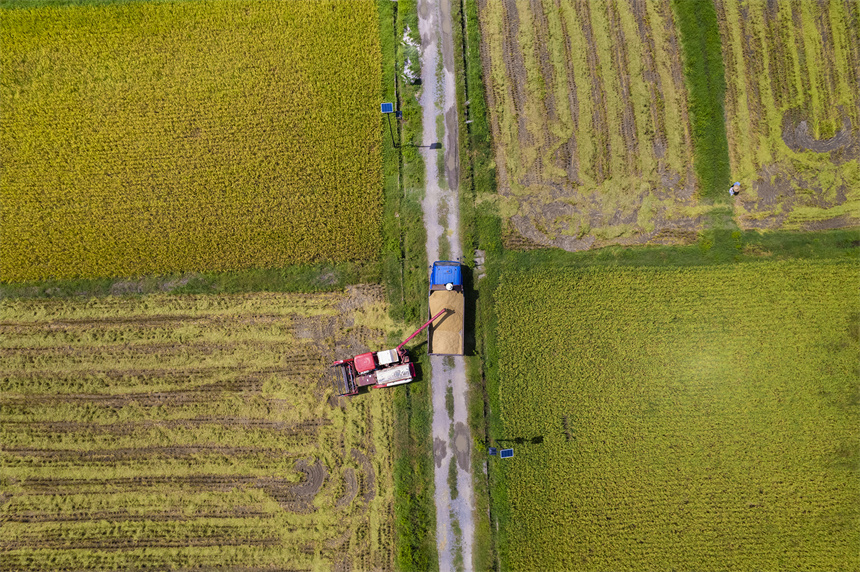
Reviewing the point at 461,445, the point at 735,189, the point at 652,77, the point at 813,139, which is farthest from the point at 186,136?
the point at 813,139

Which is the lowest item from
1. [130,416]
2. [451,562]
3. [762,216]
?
[451,562]

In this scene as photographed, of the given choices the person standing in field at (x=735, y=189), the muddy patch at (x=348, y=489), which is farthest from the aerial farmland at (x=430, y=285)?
the person standing in field at (x=735, y=189)

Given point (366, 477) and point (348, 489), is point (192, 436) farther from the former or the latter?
Answer: point (366, 477)

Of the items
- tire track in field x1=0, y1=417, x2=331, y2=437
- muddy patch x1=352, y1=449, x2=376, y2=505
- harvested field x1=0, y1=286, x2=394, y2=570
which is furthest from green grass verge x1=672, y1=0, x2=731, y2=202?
tire track in field x1=0, y1=417, x2=331, y2=437

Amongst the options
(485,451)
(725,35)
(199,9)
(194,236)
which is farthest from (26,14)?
(725,35)

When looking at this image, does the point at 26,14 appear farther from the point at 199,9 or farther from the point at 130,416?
the point at 130,416
